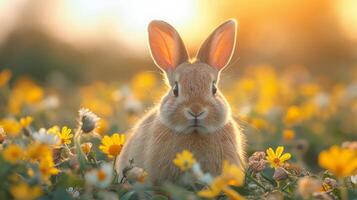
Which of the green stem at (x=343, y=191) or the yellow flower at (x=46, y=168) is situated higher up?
the yellow flower at (x=46, y=168)

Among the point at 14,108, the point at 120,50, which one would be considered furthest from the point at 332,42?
the point at 14,108

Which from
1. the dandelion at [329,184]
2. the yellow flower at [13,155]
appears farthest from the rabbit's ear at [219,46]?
the yellow flower at [13,155]

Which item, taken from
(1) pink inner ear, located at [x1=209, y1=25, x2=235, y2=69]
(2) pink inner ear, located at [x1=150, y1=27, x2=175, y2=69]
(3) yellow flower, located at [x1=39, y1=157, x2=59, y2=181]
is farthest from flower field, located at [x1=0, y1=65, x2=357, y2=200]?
(1) pink inner ear, located at [x1=209, y1=25, x2=235, y2=69]

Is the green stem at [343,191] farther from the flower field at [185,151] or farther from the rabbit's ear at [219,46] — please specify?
the rabbit's ear at [219,46]

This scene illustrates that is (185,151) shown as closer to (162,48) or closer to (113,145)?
(113,145)

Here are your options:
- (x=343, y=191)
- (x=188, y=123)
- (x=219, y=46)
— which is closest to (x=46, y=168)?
(x=188, y=123)

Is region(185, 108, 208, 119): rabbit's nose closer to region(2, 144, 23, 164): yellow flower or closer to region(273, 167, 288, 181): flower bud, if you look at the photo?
region(273, 167, 288, 181): flower bud
